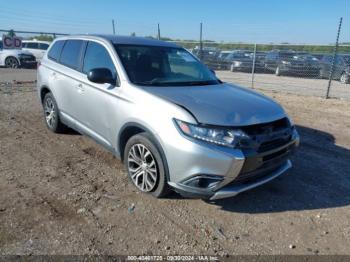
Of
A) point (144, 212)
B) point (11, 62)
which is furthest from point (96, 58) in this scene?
point (11, 62)

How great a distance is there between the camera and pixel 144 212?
3.56 m

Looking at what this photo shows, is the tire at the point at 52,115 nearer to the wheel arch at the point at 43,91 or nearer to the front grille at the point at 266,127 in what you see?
the wheel arch at the point at 43,91

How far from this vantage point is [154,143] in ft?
11.6

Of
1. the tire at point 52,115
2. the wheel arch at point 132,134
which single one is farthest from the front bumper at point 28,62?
the wheel arch at point 132,134

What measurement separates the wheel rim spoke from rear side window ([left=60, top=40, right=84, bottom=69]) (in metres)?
1.89

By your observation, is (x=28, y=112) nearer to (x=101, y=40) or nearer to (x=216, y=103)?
(x=101, y=40)

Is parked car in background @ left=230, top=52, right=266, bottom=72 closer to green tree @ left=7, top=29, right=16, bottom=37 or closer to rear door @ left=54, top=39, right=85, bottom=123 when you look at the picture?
green tree @ left=7, top=29, right=16, bottom=37

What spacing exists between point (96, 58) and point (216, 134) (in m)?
2.30

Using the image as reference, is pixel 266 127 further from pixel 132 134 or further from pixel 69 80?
pixel 69 80

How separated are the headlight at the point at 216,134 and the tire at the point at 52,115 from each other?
3.22m

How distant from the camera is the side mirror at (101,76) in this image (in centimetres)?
396

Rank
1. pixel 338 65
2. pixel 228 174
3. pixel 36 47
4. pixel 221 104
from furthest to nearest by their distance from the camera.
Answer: pixel 36 47 < pixel 338 65 < pixel 221 104 < pixel 228 174

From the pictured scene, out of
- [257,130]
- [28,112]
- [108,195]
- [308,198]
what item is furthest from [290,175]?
[28,112]

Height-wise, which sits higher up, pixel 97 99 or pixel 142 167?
pixel 97 99
